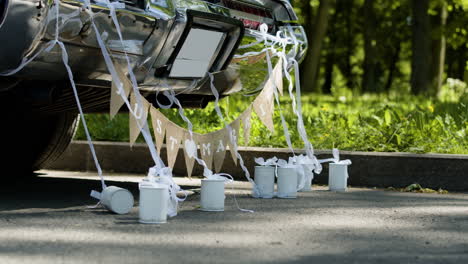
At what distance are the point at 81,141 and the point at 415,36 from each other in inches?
440

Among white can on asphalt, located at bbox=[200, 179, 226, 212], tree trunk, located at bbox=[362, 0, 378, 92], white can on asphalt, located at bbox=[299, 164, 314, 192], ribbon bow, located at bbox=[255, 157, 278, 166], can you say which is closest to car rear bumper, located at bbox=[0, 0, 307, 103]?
ribbon bow, located at bbox=[255, 157, 278, 166]

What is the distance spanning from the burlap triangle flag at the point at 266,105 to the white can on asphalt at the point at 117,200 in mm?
1197

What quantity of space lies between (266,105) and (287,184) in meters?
0.52

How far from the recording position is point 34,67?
4047 mm

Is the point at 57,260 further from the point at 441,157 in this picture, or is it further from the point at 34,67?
the point at 441,157

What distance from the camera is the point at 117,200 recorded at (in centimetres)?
421

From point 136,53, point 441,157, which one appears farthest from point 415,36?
point 136,53

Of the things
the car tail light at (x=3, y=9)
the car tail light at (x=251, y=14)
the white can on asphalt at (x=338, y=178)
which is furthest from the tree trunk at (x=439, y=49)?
the car tail light at (x=3, y=9)

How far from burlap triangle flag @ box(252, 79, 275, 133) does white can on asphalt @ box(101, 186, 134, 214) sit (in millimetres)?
1197

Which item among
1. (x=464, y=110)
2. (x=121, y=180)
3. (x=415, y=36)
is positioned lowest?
(x=121, y=180)

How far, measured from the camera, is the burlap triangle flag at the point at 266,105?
202 inches

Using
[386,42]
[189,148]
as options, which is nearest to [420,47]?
[189,148]

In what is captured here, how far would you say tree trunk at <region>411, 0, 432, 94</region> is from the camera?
16344 millimetres

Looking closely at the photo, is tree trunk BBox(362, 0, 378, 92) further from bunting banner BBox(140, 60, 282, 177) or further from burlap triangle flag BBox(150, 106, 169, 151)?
burlap triangle flag BBox(150, 106, 169, 151)
